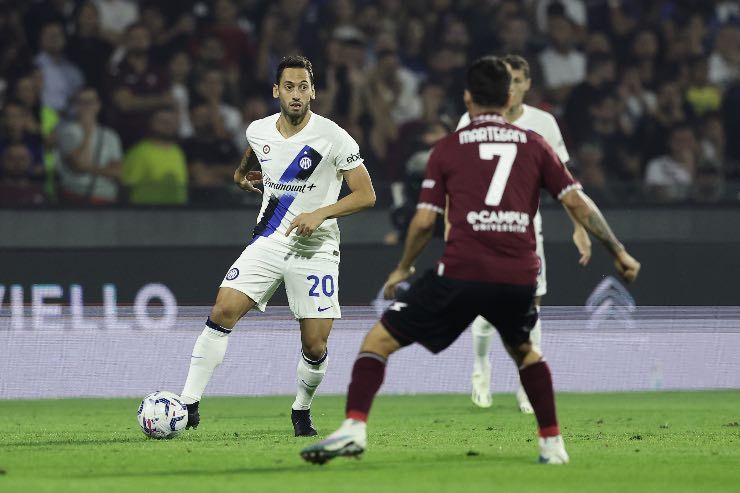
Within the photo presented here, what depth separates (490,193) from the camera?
629cm

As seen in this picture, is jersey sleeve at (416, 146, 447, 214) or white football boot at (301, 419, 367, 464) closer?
white football boot at (301, 419, 367, 464)

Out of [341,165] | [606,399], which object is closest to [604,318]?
[606,399]

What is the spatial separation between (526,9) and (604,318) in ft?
18.4

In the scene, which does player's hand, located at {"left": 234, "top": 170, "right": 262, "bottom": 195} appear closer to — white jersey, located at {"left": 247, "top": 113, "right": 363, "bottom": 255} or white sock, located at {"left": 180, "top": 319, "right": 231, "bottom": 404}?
white jersey, located at {"left": 247, "top": 113, "right": 363, "bottom": 255}

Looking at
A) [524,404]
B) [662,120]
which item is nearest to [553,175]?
[524,404]

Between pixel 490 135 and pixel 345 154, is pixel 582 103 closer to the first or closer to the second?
pixel 345 154

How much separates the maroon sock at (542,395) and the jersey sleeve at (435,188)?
0.85 meters

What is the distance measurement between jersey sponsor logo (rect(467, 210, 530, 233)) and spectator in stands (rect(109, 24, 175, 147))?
28.0 ft

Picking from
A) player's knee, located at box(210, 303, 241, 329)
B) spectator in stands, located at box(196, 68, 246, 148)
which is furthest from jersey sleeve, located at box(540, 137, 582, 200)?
spectator in stands, located at box(196, 68, 246, 148)

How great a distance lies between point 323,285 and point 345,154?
76 centimetres

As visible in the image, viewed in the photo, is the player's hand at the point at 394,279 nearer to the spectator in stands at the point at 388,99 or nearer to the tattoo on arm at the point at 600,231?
the tattoo on arm at the point at 600,231

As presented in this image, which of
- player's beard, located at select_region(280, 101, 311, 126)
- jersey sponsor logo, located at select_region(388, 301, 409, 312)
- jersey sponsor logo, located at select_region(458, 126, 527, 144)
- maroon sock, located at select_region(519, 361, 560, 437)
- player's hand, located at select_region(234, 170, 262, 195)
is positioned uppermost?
player's beard, located at select_region(280, 101, 311, 126)

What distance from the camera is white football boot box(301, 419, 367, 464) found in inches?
244

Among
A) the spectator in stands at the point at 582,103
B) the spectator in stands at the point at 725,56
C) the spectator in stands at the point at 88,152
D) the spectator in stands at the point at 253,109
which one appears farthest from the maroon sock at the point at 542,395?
the spectator in stands at the point at 725,56
